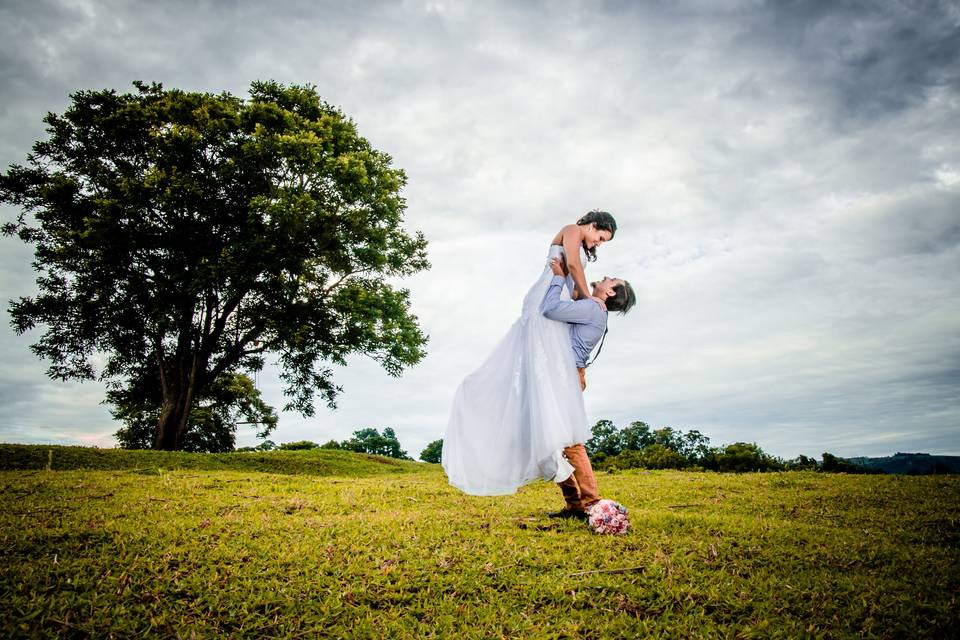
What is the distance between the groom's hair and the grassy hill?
9283mm

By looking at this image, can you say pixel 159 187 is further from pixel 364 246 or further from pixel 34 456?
pixel 34 456

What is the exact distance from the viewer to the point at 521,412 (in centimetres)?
494

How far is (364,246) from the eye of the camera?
17.5 metres

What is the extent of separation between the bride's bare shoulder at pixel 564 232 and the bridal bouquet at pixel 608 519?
9.27 feet

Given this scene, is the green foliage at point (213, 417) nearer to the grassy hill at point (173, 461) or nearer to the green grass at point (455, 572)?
the grassy hill at point (173, 461)

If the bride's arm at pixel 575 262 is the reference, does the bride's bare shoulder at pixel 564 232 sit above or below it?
above

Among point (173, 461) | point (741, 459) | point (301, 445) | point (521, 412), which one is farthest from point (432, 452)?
point (521, 412)

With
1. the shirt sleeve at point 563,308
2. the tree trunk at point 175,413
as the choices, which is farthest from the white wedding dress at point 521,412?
the tree trunk at point 175,413

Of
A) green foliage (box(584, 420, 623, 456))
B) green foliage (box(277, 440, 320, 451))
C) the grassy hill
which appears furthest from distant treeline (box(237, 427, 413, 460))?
green foliage (box(584, 420, 623, 456))

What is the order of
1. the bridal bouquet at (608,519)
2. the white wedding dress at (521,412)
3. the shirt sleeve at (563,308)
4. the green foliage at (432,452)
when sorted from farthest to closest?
the green foliage at (432,452)
the shirt sleeve at (563,308)
the white wedding dress at (521,412)
the bridal bouquet at (608,519)

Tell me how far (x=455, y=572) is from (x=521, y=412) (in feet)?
5.82

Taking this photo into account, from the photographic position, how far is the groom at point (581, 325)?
4777 mm

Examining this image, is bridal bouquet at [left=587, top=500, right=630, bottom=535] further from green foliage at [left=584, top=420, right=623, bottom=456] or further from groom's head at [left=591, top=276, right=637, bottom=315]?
green foliage at [left=584, top=420, right=623, bottom=456]

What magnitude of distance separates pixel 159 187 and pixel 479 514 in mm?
15731
